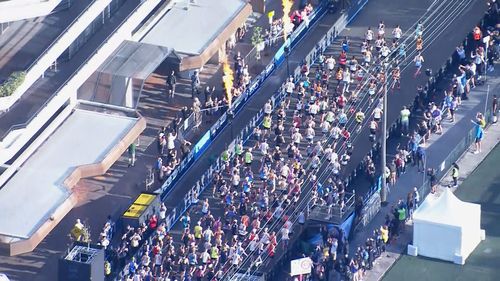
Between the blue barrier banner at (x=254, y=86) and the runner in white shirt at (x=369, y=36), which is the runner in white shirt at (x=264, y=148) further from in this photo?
the runner in white shirt at (x=369, y=36)

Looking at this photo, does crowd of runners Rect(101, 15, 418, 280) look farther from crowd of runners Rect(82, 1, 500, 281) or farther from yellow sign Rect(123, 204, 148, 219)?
yellow sign Rect(123, 204, 148, 219)

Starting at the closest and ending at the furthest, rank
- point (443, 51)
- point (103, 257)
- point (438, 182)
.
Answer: point (103, 257), point (438, 182), point (443, 51)

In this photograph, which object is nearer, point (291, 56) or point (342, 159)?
point (342, 159)

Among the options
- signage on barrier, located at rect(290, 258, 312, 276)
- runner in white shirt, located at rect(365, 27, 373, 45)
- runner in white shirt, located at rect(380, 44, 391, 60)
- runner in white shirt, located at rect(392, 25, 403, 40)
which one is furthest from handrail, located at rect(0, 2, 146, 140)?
signage on barrier, located at rect(290, 258, 312, 276)

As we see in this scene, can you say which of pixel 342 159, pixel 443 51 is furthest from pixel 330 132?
pixel 443 51

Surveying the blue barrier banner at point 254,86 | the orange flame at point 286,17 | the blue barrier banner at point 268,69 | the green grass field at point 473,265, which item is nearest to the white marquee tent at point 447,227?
the green grass field at point 473,265

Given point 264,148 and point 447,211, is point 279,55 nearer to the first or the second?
point 264,148

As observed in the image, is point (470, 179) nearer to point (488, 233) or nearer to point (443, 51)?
point (488, 233)
